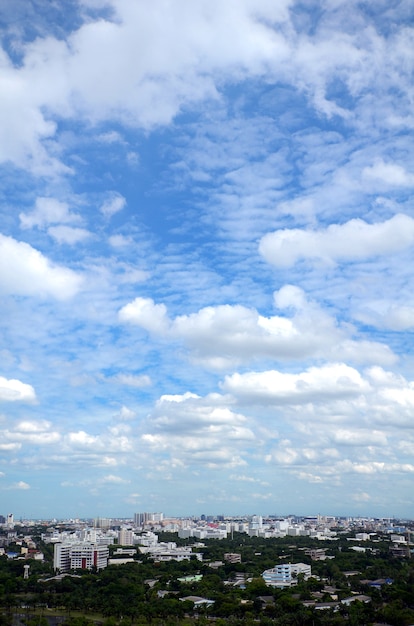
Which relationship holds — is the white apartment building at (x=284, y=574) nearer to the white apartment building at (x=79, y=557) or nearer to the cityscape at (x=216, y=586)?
the cityscape at (x=216, y=586)

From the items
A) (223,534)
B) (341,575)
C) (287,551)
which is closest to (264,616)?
(341,575)

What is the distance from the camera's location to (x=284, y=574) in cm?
3472

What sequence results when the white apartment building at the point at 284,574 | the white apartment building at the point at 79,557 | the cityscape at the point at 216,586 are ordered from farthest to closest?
the white apartment building at the point at 79,557
the white apartment building at the point at 284,574
the cityscape at the point at 216,586

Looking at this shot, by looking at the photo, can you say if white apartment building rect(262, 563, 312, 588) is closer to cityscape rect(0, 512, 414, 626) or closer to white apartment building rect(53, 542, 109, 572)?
cityscape rect(0, 512, 414, 626)

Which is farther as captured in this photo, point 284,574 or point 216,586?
point 284,574

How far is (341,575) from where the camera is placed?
3531 centimetres

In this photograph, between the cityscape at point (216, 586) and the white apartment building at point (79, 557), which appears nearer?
the cityscape at point (216, 586)

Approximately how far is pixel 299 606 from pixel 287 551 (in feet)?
88.0

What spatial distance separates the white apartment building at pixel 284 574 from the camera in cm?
3309

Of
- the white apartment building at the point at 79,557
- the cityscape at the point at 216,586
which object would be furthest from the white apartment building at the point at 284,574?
the white apartment building at the point at 79,557

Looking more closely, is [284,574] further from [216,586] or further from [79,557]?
[79,557]

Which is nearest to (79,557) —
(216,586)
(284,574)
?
(284,574)

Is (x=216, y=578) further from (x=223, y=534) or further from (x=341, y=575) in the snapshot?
(x=223, y=534)

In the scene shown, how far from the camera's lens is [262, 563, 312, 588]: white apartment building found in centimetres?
3309
